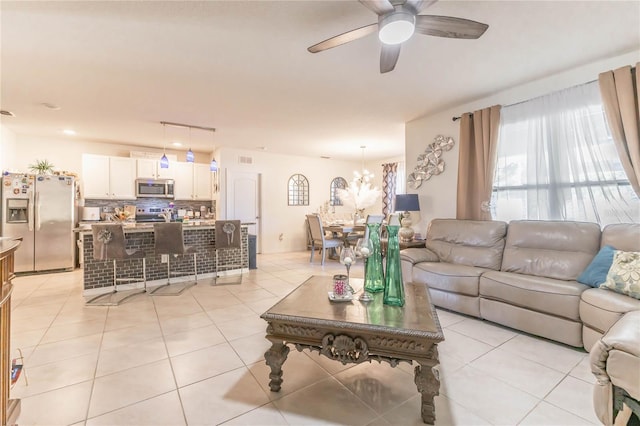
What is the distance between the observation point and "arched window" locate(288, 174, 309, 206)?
7.21 m

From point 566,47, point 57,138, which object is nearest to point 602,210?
point 566,47

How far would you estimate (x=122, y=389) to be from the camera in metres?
1.72

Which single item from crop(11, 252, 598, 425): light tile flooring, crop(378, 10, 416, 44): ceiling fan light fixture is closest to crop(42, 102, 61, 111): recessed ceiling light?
crop(11, 252, 598, 425): light tile flooring

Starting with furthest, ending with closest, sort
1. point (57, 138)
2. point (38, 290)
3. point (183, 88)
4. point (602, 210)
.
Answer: point (57, 138), point (38, 290), point (183, 88), point (602, 210)

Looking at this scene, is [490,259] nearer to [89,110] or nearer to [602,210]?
[602,210]

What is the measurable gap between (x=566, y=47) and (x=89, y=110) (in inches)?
219

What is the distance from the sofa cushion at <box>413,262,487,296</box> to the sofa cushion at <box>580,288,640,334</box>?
2.64 ft

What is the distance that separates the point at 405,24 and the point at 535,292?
2369mm

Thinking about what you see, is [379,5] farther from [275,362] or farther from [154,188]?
[154,188]

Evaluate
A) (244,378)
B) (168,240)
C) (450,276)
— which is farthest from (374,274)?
(168,240)

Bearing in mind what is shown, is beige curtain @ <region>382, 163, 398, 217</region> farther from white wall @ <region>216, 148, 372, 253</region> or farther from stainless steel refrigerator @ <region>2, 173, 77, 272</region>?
stainless steel refrigerator @ <region>2, 173, 77, 272</region>

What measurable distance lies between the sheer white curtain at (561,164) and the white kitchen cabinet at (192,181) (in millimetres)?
5755

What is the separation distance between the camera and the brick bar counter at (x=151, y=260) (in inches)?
142

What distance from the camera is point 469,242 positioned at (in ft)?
10.9
